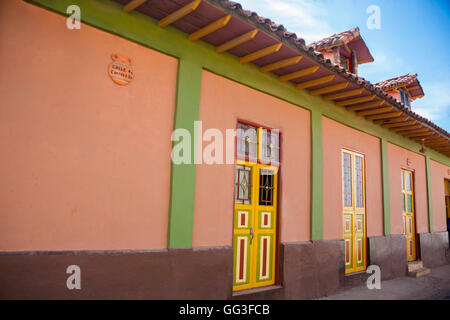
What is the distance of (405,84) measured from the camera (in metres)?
11.0

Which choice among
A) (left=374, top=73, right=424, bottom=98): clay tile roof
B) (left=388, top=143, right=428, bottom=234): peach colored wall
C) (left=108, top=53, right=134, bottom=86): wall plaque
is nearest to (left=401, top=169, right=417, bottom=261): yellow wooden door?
(left=388, top=143, right=428, bottom=234): peach colored wall

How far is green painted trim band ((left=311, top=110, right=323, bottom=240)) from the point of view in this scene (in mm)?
5996

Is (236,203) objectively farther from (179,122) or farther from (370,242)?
(370,242)

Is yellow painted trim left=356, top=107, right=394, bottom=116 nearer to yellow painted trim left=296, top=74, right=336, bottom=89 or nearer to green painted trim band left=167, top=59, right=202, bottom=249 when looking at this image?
yellow painted trim left=296, top=74, right=336, bottom=89

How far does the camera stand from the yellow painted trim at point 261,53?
4.46 m

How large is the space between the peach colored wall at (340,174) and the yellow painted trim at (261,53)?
2.48m

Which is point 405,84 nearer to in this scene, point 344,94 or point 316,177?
point 344,94

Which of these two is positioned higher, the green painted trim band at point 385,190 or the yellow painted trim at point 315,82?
the yellow painted trim at point 315,82

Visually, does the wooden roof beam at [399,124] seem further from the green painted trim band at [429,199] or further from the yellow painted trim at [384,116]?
the green painted trim band at [429,199]

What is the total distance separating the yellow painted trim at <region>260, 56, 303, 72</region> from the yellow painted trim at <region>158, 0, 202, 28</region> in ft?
5.97

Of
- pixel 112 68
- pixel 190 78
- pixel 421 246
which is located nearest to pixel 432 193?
pixel 421 246

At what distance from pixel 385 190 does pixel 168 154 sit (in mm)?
6345

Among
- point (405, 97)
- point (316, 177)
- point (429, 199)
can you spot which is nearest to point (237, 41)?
point (316, 177)

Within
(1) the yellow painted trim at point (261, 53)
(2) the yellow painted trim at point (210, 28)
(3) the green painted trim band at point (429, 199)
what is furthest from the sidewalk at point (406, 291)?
(2) the yellow painted trim at point (210, 28)
